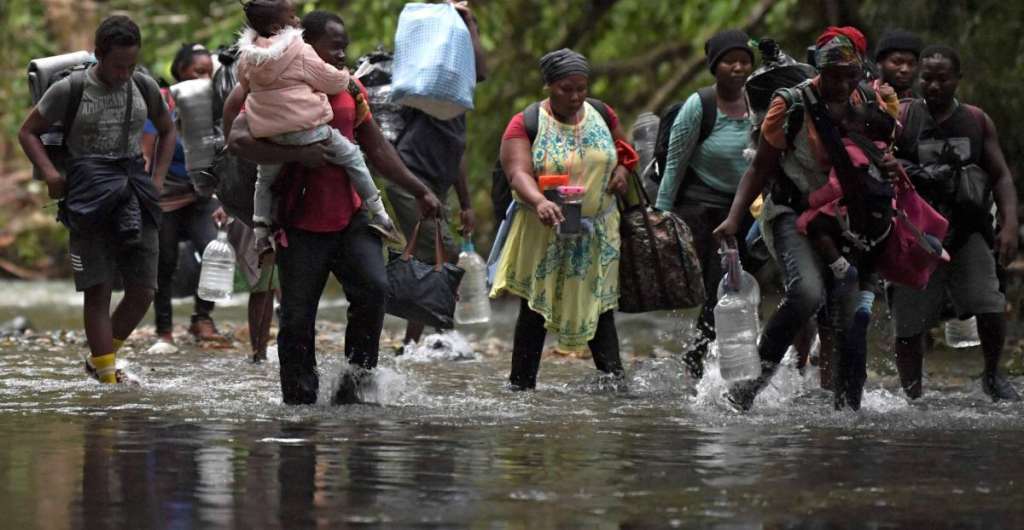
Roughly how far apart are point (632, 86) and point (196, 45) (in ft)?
19.8

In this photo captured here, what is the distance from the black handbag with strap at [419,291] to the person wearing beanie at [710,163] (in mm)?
1689

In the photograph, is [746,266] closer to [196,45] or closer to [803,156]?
[803,156]

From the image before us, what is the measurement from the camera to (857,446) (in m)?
6.96

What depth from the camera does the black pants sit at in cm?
919

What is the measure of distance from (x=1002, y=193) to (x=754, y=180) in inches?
63.3

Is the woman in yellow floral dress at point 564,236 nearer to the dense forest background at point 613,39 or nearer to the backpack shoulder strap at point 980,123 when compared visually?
the backpack shoulder strap at point 980,123

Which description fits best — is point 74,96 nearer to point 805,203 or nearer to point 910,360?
point 805,203

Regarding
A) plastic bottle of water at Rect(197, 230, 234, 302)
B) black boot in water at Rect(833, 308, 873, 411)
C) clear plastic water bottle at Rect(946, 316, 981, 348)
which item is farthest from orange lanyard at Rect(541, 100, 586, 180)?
plastic bottle of water at Rect(197, 230, 234, 302)

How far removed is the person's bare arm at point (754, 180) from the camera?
7805 millimetres

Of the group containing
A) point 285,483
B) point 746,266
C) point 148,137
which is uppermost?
point 148,137

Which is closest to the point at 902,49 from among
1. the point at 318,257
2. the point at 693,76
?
the point at 318,257

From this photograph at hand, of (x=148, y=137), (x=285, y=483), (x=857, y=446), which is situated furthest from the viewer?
(x=148, y=137)

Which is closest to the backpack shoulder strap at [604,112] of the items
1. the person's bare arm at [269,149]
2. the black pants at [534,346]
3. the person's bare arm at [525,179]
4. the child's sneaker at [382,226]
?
the person's bare arm at [525,179]

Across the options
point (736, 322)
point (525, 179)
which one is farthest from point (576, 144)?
point (736, 322)
